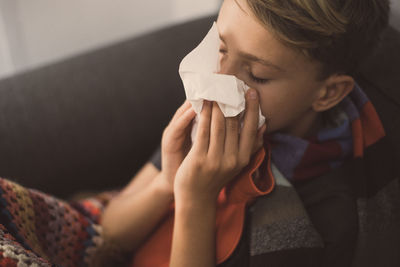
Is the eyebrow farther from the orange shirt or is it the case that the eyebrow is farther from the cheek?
the orange shirt

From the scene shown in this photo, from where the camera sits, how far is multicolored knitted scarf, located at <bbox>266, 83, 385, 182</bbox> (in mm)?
793

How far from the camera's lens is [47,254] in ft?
2.45

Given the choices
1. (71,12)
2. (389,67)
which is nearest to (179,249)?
(389,67)

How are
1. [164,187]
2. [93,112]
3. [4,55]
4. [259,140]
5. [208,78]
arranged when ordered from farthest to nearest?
1. [4,55]
2. [93,112]
3. [164,187]
4. [259,140]
5. [208,78]

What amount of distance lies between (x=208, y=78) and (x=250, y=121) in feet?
0.35

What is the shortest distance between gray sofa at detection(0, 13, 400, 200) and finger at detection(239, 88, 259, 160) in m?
0.29

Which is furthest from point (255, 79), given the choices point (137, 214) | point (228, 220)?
point (137, 214)

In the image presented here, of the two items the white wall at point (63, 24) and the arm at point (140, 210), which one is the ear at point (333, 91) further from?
the white wall at point (63, 24)

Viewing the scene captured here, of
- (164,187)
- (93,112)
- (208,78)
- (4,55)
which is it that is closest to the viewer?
(208,78)

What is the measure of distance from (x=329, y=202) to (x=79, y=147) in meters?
0.61

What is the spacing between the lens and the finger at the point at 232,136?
68 cm

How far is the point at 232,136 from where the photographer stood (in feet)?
2.24

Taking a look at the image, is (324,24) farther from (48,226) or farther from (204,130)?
(48,226)

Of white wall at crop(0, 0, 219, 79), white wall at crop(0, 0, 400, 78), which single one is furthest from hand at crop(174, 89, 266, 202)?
white wall at crop(0, 0, 219, 79)
